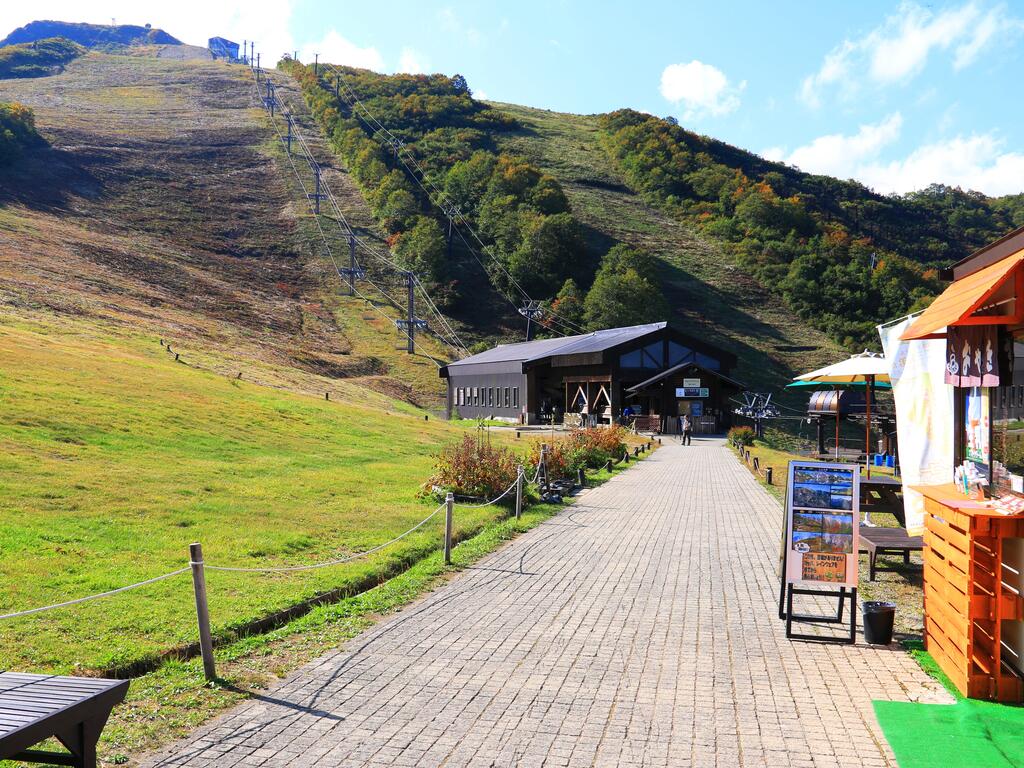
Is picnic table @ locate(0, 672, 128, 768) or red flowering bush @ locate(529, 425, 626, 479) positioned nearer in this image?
picnic table @ locate(0, 672, 128, 768)

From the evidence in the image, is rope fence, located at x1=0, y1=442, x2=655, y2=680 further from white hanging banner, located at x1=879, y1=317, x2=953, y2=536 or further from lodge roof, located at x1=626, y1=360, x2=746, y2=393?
lodge roof, located at x1=626, y1=360, x2=746, y2=393

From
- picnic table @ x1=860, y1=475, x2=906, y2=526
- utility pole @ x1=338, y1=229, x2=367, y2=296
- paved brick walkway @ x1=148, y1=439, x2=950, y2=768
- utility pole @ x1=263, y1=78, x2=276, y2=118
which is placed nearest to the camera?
paved brick walkway @ x1=148, y1=439, x2=950, y2=768

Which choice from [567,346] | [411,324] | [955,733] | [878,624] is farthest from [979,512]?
[411,324]

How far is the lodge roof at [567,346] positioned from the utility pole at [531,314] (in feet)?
35.6

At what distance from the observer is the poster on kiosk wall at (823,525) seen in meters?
7.79

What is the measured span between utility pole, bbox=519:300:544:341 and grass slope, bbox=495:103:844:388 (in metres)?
12.4

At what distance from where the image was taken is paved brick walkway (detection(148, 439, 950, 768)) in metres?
5.05

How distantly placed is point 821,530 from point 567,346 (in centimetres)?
4276

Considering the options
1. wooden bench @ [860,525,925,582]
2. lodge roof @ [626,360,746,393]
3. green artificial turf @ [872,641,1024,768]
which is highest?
lodge roof @ [626,360,746,393]

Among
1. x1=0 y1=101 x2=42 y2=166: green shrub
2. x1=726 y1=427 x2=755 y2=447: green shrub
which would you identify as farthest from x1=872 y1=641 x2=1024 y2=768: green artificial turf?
x1=0 y1=101 x2=42 y2=166: green shrub

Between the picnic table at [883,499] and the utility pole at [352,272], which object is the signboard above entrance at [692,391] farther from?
the utility pole at [352,272]

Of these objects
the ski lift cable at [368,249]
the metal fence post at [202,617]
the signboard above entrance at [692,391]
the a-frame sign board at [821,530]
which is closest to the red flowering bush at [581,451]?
the a-frame sign board at [821,530]

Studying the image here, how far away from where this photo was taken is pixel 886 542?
977 centimetres

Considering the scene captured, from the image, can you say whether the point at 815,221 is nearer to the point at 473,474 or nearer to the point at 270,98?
the point at 473,474
